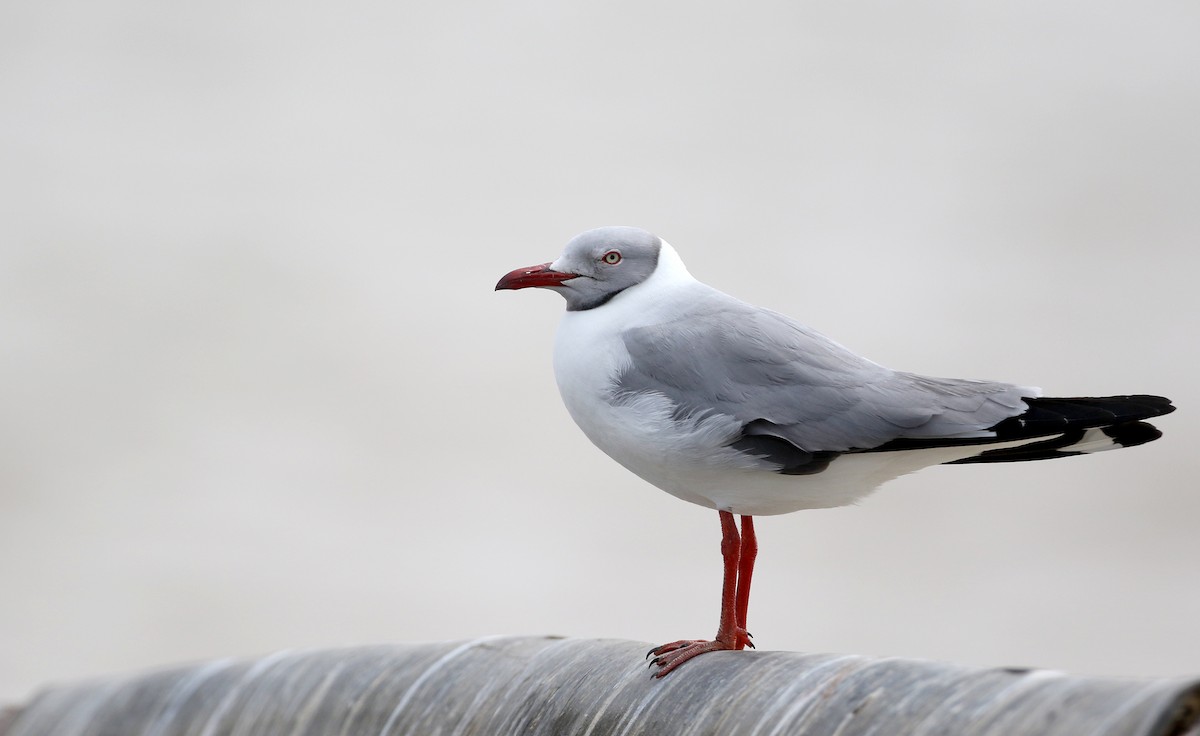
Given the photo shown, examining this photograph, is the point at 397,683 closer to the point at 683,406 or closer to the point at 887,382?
the point at 683,406

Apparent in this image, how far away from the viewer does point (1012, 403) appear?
168 cm

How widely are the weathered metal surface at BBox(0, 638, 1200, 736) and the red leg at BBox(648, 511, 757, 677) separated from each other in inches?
0.8

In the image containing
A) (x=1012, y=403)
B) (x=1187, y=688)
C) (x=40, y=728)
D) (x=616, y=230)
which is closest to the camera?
(x=1187, y=688)

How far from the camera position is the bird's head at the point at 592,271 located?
1935 mm

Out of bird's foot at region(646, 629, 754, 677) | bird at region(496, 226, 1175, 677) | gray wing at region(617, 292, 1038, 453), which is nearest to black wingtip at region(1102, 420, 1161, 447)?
bird at region(496, 226, 1175, 677)

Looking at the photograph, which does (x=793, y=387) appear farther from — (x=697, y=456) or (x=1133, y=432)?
(x=1133, y=432)

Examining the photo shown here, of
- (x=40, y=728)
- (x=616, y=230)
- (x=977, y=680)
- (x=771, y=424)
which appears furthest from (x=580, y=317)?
(x=40, y=728)

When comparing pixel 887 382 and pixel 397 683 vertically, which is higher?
pixel 887 382

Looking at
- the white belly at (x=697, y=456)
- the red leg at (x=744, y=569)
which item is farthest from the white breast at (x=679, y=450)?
the red leg at (x=744, y=569)

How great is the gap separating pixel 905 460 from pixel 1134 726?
2.28 ft

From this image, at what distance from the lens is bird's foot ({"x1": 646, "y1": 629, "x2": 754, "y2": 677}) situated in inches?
67.4

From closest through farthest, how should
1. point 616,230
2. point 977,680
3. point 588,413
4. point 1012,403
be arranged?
1. point 977,680
2. point 1012,403
3. point 588,413
4. point 616,230

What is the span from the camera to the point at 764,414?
1701 millimetres

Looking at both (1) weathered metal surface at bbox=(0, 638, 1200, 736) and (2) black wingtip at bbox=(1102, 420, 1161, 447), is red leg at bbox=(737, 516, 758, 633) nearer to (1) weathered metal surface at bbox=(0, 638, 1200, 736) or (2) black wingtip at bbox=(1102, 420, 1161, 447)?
(1) weathered metal surface at bbox=(0, 638, 1200, 736)
